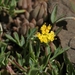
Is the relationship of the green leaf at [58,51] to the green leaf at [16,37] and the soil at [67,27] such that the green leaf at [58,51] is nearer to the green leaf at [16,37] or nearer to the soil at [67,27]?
the soil at [67,27]

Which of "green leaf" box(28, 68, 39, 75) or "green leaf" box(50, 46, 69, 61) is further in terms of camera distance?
"green leaf" box(50, 46, 69, 61)

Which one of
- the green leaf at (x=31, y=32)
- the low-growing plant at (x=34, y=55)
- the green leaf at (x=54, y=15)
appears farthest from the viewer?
the green leaf at (x=54, y=15)

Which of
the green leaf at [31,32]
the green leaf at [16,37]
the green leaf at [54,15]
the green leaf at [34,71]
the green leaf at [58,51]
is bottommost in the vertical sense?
the green leaf at [34,71]

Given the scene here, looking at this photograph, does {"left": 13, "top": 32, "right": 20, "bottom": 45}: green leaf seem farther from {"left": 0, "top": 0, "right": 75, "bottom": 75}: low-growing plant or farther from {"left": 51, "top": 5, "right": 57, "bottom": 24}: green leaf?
{"left": 51, "top": 5, "right": 57, "bottom": 24}: green leaf

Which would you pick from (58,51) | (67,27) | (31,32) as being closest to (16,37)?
(31,32)

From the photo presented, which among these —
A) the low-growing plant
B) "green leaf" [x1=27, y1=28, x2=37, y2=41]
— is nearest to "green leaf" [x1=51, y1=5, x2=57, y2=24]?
the low-growing plant

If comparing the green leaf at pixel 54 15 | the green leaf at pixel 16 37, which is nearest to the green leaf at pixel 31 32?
the green leaf at pixel 16 37

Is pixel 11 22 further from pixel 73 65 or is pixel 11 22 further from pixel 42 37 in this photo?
pixel 73 65

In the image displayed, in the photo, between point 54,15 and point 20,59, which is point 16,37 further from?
point 54,15
